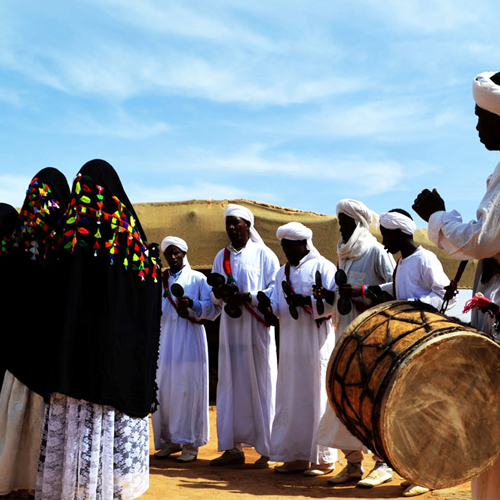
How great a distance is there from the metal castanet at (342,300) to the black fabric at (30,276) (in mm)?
2436

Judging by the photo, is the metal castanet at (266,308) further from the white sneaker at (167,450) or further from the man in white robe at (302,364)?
the white sneaker at (167,450)

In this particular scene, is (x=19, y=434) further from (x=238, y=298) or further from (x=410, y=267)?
(x=410, y=267)

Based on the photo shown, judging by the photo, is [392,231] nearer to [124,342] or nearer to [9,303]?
[124,342]

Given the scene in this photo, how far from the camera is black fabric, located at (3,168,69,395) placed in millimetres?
5828

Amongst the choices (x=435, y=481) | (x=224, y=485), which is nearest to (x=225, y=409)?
(x=224, y=485)

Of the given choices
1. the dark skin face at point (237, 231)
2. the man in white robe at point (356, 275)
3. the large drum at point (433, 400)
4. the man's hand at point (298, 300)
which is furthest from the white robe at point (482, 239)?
the dark skin face at point (237, 231)

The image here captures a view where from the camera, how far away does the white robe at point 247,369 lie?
7.91m

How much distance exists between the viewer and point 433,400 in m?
3.33

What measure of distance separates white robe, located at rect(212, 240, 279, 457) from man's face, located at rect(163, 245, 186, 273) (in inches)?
43.0

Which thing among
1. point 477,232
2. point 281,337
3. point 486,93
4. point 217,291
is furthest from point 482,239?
point 217,291

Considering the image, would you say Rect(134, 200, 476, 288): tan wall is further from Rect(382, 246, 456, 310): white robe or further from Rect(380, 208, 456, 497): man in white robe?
Rect(382, 246, 456, 310): white robe

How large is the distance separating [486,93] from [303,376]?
14.7 feet

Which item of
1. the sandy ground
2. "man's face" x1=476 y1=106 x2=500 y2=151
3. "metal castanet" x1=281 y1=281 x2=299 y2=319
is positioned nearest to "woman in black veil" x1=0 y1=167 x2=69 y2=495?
the sandy ground

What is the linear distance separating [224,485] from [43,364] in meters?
2.22
